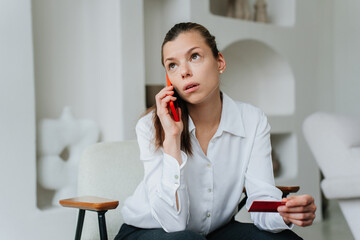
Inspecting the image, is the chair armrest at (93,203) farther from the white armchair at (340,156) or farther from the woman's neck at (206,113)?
the white armchair at (340,156)

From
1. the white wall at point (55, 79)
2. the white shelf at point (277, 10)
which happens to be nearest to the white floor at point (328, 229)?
the white wall at point (55, 79)

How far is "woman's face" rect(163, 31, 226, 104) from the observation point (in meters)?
1.47

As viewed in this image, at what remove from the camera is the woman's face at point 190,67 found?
1468 millimetres

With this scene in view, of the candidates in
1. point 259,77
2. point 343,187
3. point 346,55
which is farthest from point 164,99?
point 346,55

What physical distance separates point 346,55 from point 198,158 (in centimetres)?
358

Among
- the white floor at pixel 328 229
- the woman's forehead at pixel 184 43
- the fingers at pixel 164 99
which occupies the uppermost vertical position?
the woman's forehead at pixel 184 43

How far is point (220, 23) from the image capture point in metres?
3.46

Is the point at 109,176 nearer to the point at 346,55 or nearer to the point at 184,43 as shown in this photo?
the point at 184,43

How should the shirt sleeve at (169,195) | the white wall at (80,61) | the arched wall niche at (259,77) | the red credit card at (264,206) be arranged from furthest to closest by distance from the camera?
the arched wall niche at (259,77), the white wall at (80,61), the shirt sleeve at (169,195), the red credit card at (264,206)

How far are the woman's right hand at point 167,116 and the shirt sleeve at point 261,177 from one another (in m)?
0.31

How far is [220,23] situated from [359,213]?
1847 mm

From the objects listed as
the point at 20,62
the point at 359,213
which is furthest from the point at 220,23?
the point at 359,213

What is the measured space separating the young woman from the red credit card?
107 millimetres

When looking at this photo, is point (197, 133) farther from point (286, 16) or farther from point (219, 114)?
point (286, 16)
